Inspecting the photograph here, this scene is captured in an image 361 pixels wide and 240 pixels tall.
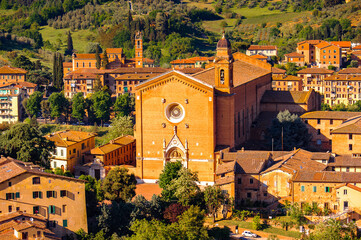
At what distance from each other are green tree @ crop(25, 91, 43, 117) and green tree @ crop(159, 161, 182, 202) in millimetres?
40254

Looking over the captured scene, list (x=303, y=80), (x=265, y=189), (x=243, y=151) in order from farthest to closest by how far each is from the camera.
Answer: (x=303, y=80), (x=243, y=151), (x=265, y=189)

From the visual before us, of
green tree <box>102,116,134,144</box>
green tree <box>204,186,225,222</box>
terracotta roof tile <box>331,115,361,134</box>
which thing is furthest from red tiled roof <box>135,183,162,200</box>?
terracotta roof tile <box>331,115,361,134</box>

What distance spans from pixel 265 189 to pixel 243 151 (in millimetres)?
6411

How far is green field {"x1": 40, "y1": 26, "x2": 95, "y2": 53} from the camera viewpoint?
138 m

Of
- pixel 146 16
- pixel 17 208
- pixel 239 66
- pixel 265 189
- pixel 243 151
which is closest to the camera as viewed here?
pixel 17 208

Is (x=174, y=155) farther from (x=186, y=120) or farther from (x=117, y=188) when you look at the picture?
(x=117, y=188)

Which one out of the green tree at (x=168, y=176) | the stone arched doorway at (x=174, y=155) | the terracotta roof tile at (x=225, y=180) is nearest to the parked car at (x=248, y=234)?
the terracotta roof tile at (x=225, y=180)

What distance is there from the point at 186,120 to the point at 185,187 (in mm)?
8323

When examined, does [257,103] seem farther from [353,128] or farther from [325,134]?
[353,128]

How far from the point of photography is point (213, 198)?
5347cm

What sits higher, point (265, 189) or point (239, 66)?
point (239, 66)

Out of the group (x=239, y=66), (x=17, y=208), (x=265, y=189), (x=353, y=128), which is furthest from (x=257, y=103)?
(x=17, y=208)

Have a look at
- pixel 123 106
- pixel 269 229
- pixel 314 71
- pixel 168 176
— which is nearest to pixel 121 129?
pixel 168 176

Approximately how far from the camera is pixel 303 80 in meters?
106
